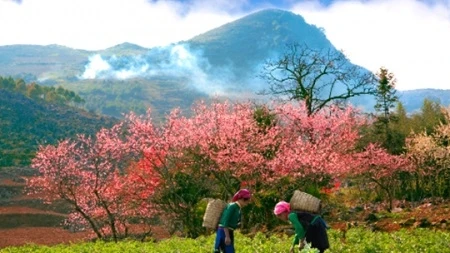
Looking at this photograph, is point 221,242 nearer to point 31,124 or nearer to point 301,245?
point 301,245

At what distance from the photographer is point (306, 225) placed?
987 centimetres

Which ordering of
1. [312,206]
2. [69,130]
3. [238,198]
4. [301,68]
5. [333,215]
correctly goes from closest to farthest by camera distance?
[312,206], [238,198], [333,215], [301,68], [69,130]

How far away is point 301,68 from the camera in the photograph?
39875 millimetres

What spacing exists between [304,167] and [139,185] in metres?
8.57

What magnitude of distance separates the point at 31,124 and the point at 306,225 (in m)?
91.8

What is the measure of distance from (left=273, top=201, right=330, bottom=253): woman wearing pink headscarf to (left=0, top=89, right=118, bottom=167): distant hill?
219ft

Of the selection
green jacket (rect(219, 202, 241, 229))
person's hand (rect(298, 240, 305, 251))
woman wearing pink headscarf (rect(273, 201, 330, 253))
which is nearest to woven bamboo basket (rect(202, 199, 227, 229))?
green jacket (rect(219, 202, 241, 229))

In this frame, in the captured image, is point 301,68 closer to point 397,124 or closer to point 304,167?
point 304,167

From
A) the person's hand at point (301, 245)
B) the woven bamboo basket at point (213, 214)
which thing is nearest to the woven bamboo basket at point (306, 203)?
the person's hand at point (301, 245)

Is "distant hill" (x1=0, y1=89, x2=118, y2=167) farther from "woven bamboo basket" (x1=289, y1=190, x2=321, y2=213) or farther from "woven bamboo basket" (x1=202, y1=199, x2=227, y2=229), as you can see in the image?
Result: "woven bamboo basket" (x1=289, y1=190, x2=321, y2=213)

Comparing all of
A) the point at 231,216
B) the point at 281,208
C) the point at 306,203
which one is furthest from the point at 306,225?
the point at 231,216

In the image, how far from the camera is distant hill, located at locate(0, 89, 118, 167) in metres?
78.3

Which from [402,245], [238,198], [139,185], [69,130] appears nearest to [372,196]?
[139,185]

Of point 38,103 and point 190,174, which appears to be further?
point 38,103
